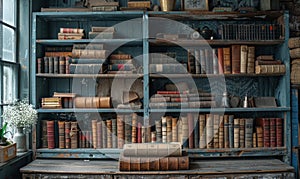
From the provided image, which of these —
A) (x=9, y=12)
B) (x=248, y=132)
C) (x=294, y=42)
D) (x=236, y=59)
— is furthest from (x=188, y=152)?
(x=9, y=12)

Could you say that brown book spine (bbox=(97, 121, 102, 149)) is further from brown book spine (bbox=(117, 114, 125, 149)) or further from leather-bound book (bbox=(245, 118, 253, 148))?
leather-bound book (bbox=(245, 118, 253, 148))

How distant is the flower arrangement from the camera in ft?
10.8

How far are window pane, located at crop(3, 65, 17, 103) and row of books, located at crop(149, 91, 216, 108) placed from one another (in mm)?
1547

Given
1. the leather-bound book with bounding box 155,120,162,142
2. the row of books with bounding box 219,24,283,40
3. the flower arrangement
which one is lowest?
the leather-bound book with bounding box 155,120,162,142

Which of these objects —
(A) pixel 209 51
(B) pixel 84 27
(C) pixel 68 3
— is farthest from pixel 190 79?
(C) pixel 68 3

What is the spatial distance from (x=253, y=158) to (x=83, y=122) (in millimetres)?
2003

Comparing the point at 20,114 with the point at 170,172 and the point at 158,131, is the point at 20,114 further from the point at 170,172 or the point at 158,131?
the point at 170,172

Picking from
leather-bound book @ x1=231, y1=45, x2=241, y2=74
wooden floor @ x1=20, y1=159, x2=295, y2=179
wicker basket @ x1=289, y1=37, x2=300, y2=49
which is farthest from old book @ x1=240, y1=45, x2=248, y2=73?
wooden floor @ x1=20, y1=159, x2=295, y2=179

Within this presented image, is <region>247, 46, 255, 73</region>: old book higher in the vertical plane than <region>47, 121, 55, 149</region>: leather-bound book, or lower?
higher

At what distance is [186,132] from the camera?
139 inches

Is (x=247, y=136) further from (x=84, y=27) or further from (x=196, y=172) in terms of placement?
(x=84, y=27)

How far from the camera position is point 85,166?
331cm

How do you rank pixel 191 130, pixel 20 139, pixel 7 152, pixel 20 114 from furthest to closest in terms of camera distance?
pixel 191 130
pixel 20 139
pixel 20 114
pixel 7 152

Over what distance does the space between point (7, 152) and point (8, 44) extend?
1.20 metres
